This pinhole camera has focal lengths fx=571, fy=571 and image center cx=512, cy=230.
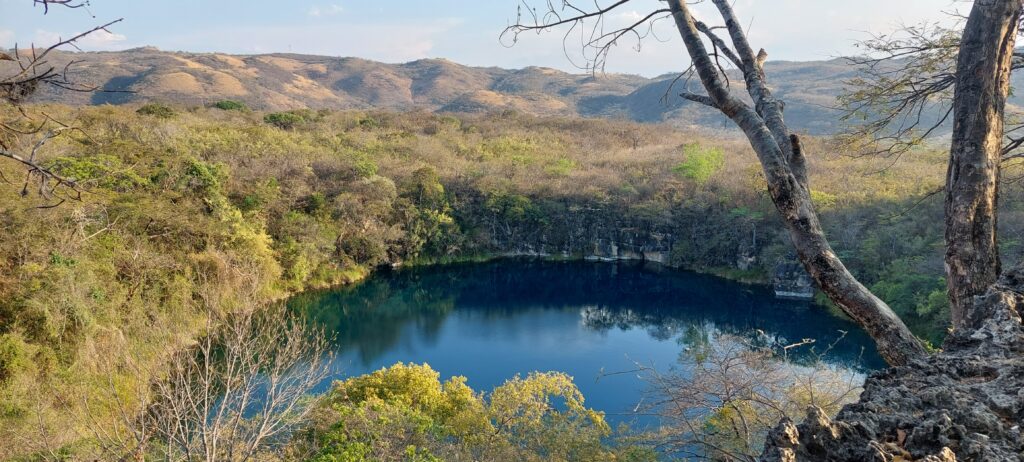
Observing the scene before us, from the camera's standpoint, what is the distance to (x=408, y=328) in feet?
60.4

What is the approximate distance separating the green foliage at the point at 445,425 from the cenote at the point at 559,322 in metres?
3.08

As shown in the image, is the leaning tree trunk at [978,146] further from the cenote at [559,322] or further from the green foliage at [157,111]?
the green foliage at [157,111]

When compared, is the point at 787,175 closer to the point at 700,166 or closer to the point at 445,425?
the point at 445,425

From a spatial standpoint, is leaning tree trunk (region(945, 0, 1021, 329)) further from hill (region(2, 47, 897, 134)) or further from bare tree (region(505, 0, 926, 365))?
hill (region(2, 47, 897, 134))

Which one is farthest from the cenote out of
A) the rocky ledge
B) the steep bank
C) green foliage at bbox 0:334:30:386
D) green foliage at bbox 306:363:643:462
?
the rocky ledge

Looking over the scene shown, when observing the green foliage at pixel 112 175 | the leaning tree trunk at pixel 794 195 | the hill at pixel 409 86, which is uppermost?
the hill at pixel 409 86

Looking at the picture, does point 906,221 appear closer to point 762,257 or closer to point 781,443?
point 762,257

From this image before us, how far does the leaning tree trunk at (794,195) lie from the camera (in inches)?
84.0

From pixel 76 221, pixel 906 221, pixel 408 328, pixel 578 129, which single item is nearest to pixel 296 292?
pixel 408 328

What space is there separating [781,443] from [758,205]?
24285mm

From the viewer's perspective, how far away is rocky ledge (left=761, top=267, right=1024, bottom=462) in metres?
1.31

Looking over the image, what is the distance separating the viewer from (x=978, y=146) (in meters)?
2.15

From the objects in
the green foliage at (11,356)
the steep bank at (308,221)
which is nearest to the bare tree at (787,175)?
the steep bank at (308,221)

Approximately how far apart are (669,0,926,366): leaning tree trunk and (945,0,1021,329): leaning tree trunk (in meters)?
0.28
